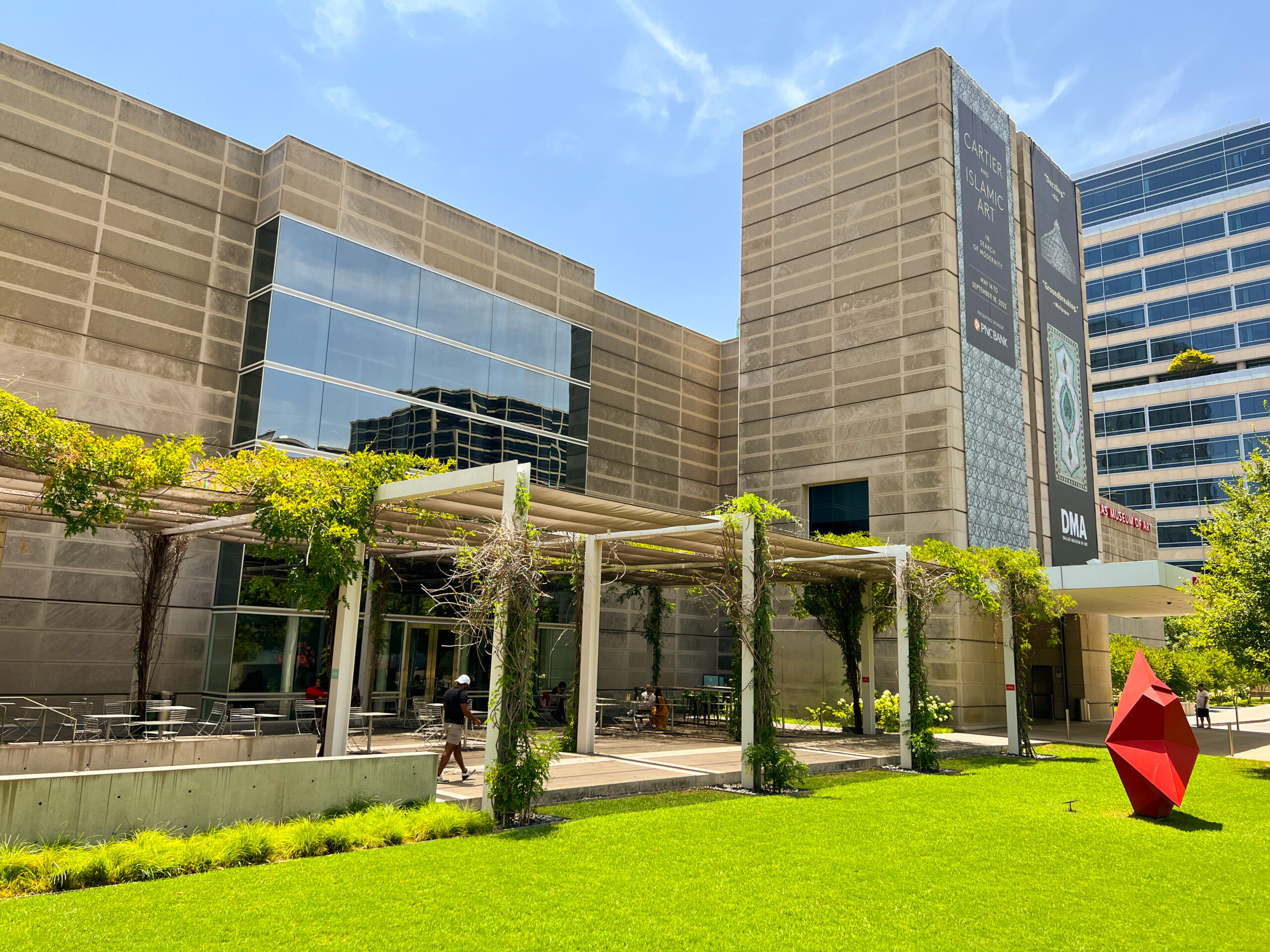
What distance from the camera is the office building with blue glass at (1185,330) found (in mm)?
56969

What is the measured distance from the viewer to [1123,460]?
61344mm

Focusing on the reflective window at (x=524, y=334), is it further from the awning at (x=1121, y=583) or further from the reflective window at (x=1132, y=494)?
the reflective window at (x=1132, y=494)

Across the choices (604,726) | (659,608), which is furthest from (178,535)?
(659,608)

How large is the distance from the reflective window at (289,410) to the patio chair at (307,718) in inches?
225

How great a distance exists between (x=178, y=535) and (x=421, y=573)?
6.20 m

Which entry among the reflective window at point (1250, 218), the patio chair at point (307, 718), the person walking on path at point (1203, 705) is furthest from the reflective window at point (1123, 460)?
the patio chair at point (307, 718)

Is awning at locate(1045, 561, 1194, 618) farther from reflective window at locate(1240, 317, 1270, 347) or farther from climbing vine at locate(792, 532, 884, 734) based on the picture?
Answer: reflective window at locate(1240, 317, 1270, 347)

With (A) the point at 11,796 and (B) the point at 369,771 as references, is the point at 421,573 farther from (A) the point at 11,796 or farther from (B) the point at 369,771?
(A) the point at 11,796

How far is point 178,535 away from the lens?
15750 millimetres

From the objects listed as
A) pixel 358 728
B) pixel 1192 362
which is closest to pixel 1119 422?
pixel 1192 362

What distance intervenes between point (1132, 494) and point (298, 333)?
193 feet

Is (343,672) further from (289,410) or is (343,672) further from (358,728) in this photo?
(289,410)

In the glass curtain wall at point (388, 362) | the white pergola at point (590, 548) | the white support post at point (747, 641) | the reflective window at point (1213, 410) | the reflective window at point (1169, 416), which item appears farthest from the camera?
the reflective window at point (1169, 416)

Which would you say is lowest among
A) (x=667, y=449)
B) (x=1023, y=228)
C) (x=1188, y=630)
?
(x=1188, y=630)
